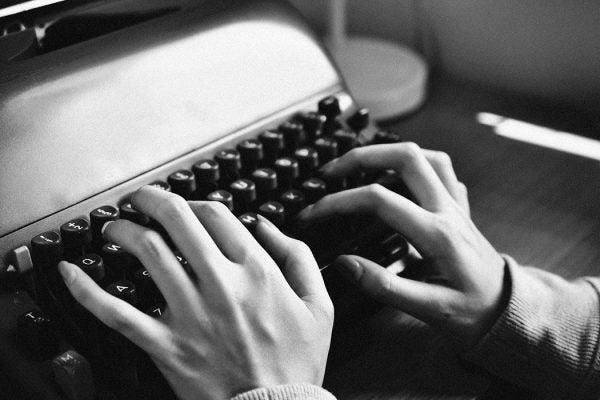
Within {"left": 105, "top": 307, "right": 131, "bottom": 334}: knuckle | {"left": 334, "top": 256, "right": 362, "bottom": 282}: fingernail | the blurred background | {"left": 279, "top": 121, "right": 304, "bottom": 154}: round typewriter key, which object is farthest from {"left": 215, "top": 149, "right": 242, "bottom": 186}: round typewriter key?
the blurred background

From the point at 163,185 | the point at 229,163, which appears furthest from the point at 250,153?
the point at 163,185

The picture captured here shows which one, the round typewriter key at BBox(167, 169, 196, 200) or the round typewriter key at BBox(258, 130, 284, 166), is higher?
the round typewriter key at BBox(167, 169, 196, 200)

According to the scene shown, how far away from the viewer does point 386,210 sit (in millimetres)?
802

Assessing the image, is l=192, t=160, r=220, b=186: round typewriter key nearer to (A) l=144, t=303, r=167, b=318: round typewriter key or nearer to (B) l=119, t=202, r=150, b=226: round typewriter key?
(B) l=119, t=202, r=150, b=226: round typewriter key

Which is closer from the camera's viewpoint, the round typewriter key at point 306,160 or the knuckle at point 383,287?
the knuckle at point 383,287

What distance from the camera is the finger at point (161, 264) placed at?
0.63 metres

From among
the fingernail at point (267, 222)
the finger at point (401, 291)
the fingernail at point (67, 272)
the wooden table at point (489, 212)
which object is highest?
the fingernail at point (67, 272)

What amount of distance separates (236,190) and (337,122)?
0.28m

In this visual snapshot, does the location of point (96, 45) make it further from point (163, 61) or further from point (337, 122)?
point (337, 122)

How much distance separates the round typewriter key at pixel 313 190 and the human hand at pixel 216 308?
19 centimetres

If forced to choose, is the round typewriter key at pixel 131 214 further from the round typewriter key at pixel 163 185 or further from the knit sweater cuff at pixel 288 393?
Answer: the knit sweater cuff at pixel 288 393

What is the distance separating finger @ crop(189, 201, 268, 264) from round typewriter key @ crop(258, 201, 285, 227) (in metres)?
0.11

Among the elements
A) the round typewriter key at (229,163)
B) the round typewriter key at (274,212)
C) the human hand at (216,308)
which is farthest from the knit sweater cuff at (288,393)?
the round typewriter key at (229,163)

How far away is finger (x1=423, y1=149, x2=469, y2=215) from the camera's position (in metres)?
0.88
